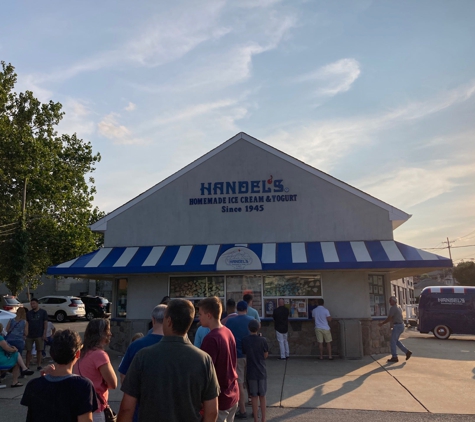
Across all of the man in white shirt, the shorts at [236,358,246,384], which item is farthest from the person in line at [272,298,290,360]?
the shorts at [236,358,246,384]

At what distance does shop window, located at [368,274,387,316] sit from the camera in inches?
591

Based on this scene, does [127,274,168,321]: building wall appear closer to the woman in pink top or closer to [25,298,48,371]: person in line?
[25,298,48,371]: person in line

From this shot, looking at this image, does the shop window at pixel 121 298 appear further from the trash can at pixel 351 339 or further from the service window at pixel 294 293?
the trash can at pixel 351 339

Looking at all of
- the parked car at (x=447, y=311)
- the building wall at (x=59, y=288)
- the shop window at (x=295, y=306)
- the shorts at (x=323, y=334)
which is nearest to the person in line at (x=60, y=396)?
the shorts at (x=323, y=334)

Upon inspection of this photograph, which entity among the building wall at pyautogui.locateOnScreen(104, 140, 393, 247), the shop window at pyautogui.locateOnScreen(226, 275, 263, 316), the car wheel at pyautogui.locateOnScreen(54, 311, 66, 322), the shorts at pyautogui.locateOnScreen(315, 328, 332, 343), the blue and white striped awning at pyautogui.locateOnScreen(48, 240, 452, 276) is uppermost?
the building wall at pyautogui.locateOnScreen(104, 140, 393, 247)

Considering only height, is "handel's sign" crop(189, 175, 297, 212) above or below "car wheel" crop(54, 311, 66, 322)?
above

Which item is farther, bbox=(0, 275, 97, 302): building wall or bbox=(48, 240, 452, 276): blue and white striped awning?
bbox=(0, 275, 97, 302): building wall

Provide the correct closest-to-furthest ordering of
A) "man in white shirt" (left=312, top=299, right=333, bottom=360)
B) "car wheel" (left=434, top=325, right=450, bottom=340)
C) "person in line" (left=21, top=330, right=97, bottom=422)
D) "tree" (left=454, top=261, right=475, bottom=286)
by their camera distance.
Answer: "person in line" (left=21, top=330, right=97, bottom=422)
"man in white shirt" (left=312, top=299, right=333, bottom=360)
"car wheel" (left=434, top=325, right=450, bottom=340)
"tree" (left=454, top=261, right=475, bottom=286)

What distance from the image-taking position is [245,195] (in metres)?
15.5

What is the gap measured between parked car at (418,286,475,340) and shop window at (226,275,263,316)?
9010mm

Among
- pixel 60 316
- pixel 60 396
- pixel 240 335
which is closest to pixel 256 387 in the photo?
pixel 240 335

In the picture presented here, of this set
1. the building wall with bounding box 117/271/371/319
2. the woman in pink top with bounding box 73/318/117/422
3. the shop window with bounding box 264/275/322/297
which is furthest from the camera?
the shop window with bounding box 264/275/322/297

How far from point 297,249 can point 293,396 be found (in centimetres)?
602

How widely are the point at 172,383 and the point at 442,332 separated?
19.1 m
